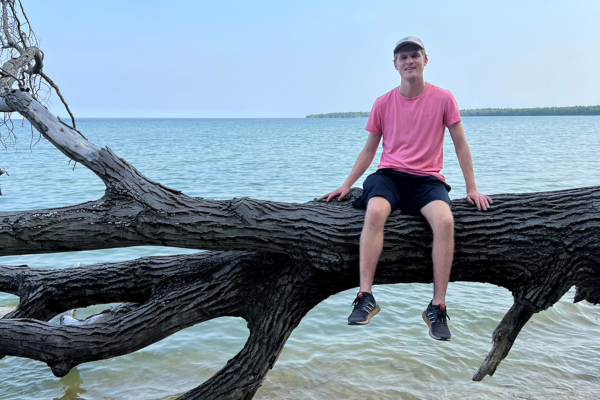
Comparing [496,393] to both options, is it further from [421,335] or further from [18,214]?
[18,214]

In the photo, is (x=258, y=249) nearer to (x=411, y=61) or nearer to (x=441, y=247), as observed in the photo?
(x=441, y=247)

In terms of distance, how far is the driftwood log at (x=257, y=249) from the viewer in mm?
3354

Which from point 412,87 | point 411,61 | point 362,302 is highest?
point 411,61

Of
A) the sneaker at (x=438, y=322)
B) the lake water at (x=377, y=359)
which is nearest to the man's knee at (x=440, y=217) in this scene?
the sneaker at (x=438, y=322)

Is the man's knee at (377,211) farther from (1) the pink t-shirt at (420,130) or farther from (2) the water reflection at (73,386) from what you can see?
(2) the water reflection at (73,386)

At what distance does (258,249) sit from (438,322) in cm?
122

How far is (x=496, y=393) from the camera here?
4758 mm

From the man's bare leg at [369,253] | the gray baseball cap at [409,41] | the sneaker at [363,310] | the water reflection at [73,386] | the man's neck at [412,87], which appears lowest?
the water reflection at [73,386]

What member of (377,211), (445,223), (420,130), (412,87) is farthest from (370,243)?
(412,87)

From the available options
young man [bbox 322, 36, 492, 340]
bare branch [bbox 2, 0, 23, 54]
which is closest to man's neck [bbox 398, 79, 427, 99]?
young man [bbox 322, 36, 492, 340]

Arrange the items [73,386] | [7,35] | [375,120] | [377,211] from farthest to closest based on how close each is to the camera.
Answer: [73,386], [7,35], [375,120], [377,211]

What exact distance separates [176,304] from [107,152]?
1129 mm

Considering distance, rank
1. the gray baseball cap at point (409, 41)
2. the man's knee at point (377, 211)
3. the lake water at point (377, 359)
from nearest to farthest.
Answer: the man's knee at point (377, 211), the gray baseball cap at point (409, 41), the lake water at point (377, 359)

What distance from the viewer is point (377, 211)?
327 cm
